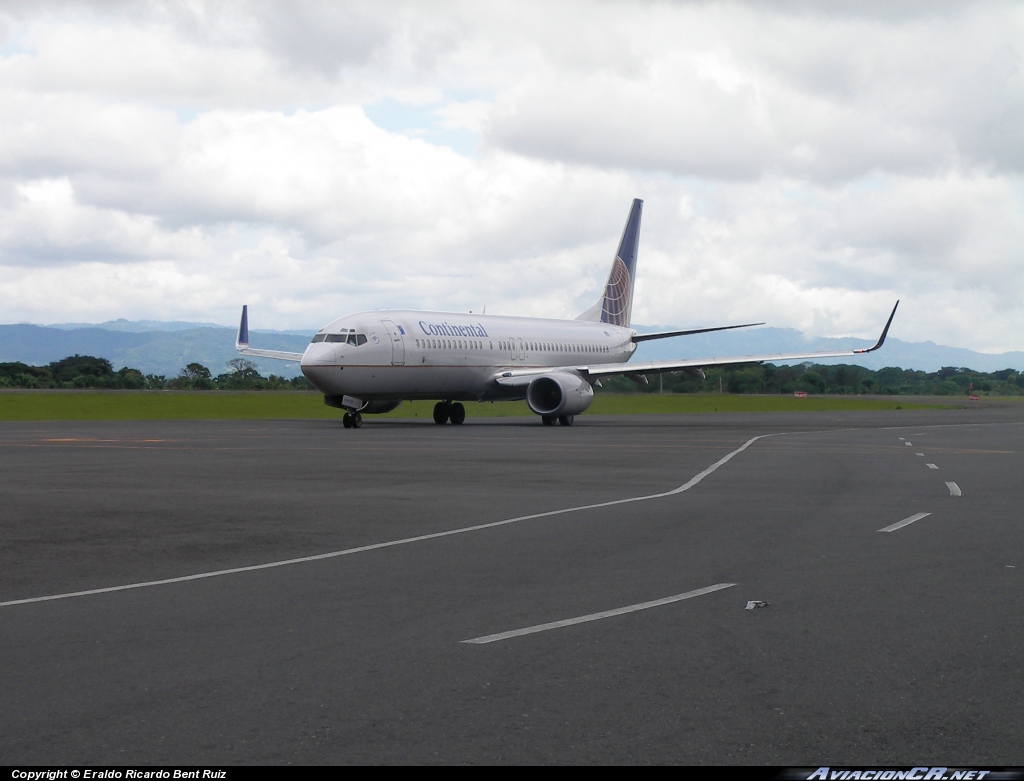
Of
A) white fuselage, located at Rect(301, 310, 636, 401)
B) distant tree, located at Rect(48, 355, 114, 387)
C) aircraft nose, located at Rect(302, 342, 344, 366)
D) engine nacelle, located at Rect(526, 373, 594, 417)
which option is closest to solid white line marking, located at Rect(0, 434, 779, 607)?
aircraft nose, located at Rect(302, 342, 344, 366)

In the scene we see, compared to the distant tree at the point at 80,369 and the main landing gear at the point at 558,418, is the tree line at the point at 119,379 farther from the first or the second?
the main landing gear at the point at 558,418

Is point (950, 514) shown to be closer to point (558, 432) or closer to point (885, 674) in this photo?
point (885, 674)

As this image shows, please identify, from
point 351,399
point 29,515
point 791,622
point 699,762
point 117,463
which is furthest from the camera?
point 351,399

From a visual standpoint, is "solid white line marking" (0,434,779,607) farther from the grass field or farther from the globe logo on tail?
the globe logo on tail

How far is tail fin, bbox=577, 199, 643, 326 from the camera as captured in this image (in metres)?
54.4

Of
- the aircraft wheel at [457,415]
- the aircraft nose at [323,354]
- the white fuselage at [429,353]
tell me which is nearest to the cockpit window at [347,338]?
the white fuselage at [429,353]

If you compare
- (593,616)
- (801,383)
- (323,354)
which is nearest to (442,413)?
(323,354)

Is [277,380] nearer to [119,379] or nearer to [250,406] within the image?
[119,379]

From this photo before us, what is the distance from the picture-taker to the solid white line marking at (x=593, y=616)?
7.21m

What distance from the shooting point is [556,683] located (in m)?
6.08

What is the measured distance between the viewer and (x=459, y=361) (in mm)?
41125

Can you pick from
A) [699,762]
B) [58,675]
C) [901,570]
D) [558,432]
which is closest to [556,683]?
[699,762]

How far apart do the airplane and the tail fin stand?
339 cm

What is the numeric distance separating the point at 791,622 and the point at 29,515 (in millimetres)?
8898
